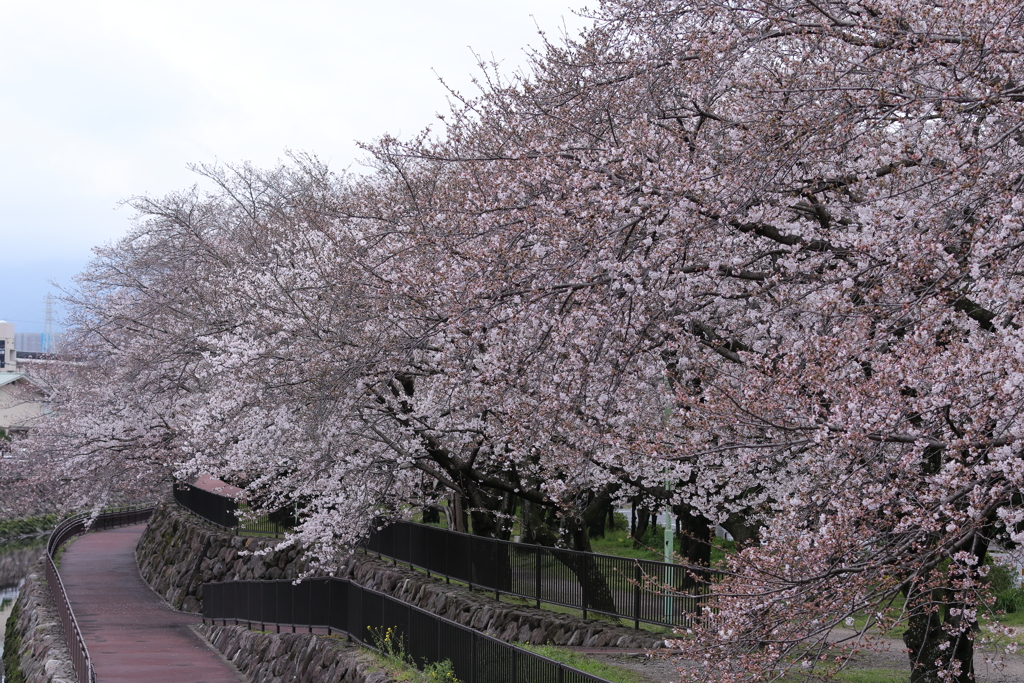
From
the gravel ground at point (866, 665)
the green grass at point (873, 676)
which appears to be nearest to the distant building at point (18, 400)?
the gravel ground at point (866, 665)

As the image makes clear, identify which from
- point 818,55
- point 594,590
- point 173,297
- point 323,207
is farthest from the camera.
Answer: point 173,297

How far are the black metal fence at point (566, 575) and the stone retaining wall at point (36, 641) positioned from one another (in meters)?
7.25

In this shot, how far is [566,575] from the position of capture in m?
15.9

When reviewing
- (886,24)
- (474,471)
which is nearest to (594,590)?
(474,471)

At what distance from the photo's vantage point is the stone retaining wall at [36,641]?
20125mm

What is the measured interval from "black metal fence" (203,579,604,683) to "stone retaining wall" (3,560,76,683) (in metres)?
4.06

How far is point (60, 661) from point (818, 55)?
18.3m

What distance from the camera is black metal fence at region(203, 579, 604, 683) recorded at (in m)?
11.0

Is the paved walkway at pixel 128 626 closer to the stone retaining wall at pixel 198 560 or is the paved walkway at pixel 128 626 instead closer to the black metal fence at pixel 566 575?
the stone retaining wall at pixel 198 560

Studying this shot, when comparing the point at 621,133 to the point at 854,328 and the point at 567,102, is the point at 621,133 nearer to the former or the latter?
the point at 567,102

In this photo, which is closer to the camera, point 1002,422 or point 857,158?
point 1002,422

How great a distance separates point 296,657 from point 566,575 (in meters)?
6.55

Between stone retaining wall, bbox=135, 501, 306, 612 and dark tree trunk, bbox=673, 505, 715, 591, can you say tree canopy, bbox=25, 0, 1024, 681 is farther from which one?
stone retaining wall, bbox=135, 501, 306, 612

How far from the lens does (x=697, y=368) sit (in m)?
11.4
